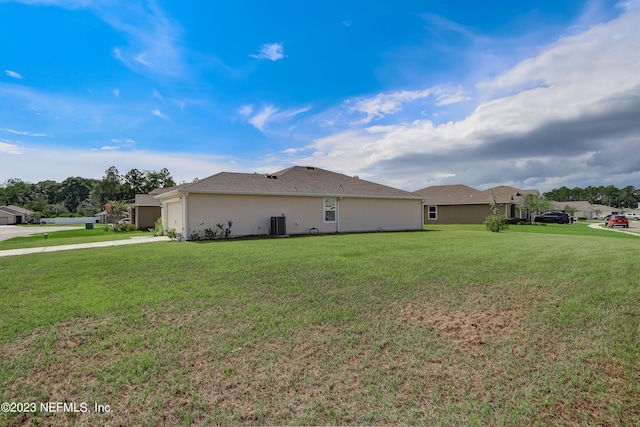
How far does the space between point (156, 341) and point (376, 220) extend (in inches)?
757

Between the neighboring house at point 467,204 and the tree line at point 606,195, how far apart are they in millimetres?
98642

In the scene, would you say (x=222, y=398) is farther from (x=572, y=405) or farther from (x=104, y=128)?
(x=104, y=128)

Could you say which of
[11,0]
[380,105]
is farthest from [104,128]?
[380,105]

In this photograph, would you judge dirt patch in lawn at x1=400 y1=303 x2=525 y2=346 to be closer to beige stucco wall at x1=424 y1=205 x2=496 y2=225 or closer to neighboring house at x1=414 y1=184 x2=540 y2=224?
neighboring house at x1=414 y1=184 x2=540 y2=224

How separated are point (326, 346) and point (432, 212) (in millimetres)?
36814

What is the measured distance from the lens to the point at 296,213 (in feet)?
64.1

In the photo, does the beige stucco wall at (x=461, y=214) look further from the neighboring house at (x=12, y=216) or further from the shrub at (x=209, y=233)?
the neighboring house at (x=12, y=216)

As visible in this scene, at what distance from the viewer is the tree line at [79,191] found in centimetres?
6456

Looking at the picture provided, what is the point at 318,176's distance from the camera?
23.1m

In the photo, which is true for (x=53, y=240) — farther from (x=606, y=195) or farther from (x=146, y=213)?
(x=606, y=195)

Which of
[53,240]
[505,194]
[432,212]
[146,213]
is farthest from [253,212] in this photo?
[505,194]

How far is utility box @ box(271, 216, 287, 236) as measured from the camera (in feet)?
59.2

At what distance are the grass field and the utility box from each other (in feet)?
33.7

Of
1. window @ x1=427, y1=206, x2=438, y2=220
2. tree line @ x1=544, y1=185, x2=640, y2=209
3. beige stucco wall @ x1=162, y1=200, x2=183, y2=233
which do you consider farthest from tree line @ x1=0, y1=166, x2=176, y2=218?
tree line @ x1=544, y1=185, x2=640, y2=209
